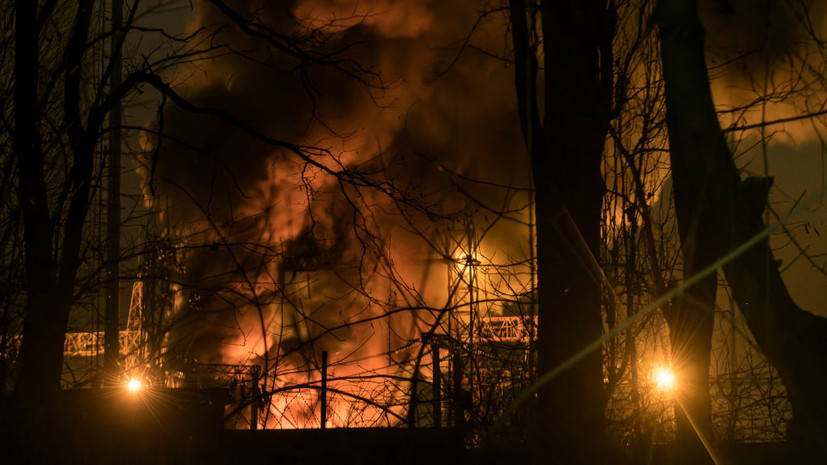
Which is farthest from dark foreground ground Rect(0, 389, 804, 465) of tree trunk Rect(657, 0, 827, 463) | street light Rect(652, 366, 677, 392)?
street light Rect(652, 366, 677, 392)

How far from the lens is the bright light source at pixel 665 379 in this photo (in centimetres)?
371

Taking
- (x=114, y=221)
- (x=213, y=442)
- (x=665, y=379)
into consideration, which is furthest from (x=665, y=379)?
(x=114, y=221)

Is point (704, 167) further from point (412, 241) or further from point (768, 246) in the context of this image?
point (412, 241)

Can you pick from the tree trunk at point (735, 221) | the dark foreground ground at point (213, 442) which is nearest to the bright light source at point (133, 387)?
the dark foreground ground at point (213, 442)

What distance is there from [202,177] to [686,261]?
11.3m

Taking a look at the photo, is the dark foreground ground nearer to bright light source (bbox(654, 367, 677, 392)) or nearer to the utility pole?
bright light source (bbox(654, 367, 677, 392))

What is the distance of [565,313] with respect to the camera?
320cm

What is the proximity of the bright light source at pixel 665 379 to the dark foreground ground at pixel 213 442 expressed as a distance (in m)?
0.59

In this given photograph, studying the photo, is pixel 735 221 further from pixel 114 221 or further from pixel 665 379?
pixel 114 221

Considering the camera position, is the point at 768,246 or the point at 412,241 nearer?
the point at 768,246

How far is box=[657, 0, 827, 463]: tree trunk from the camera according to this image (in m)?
2.31

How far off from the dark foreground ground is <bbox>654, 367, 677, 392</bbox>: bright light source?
0.59 meters

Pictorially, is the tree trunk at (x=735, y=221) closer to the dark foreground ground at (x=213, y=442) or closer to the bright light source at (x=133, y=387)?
the dark foreground ground at (x=213, y=442)

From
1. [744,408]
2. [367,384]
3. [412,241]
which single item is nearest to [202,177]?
[412,241]
